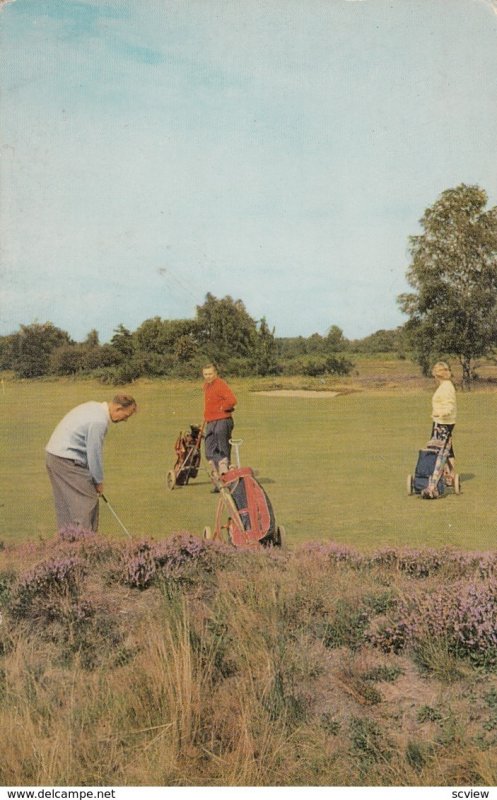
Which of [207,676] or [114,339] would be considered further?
[114,339]

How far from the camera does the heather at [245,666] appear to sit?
4.45m

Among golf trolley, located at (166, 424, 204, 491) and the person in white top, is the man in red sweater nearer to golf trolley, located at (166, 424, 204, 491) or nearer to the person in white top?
golf trolley, located at (166, 424, 204, 491)

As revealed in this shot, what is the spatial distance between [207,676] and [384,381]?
19.3 ft

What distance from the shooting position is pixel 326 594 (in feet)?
19.9

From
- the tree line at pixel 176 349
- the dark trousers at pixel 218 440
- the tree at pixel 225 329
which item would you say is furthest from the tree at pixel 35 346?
the dark trousers at pixel 218 440

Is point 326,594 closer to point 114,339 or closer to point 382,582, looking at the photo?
point 382,582

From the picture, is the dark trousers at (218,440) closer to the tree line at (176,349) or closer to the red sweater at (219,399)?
the red sweater at (219,399)

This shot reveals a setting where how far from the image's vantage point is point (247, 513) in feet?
24.3

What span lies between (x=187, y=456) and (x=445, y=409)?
2.65 meters

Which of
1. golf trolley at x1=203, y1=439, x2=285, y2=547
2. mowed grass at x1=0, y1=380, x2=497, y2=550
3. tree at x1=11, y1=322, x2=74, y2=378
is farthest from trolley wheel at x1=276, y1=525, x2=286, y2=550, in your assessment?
tree at x1=11, y1=322, x2=74, y2=378

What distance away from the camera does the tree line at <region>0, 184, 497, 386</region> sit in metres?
8.27

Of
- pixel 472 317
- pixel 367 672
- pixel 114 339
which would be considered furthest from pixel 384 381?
pixel 367 672

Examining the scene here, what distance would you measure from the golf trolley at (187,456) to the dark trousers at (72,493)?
1.90 meters

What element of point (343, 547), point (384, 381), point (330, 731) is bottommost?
point (330, 731)
